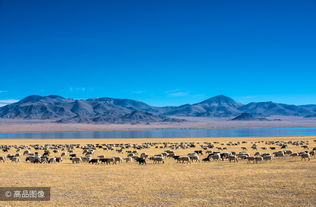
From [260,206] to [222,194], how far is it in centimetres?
218

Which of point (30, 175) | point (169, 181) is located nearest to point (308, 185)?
point (169, 181)

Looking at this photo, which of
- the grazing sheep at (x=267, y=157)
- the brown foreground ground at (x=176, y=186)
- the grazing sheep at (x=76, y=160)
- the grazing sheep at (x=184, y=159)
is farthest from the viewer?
the grazing sheep at (x=76, y=160)

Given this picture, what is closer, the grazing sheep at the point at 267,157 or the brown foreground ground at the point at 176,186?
the brown foreground ground at the point at 176,186

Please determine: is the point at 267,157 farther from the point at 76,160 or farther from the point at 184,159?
the point at 76,160

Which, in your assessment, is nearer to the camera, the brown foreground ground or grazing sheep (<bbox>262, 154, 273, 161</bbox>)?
the brown foreground ground

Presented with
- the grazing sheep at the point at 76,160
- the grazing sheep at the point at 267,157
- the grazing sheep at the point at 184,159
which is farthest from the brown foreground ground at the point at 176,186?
the grazing sheep at the point at 76,160

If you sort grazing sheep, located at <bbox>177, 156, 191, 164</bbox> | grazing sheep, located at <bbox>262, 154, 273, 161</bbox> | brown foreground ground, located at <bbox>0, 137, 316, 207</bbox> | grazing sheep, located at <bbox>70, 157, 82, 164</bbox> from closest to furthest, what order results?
1. brown foreground ground, located at <bbox>0, 137, 316, 207</bbox>
2. grazing sheep, located at <bbox>262, 154, 273, 161</bbox>
3. grazing sheep, located at <bbox>177, 156, 191, 164</bbox>
4. grazing sheep, located at <bbox>70, 157, 82, 164</bbox>

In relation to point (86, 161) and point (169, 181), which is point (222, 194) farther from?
point (86, 161)

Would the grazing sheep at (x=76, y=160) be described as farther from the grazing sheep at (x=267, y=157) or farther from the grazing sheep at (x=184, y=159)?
the grazing sheep at (x=267, y=157)

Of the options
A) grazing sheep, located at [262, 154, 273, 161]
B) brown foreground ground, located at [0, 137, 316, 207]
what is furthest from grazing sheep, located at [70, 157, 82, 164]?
grazing sheep, located at [262, 154, 273, 161]

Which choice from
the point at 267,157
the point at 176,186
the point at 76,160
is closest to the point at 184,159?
the point at 267,157

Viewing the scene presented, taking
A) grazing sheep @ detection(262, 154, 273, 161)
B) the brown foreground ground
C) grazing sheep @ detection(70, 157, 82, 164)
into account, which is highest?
grazing sheep @ detection(262, 154, 273, 161)

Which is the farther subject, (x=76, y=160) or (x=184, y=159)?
(x=76, y=160)

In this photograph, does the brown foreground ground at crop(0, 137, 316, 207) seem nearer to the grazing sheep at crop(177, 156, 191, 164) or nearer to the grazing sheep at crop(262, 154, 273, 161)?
the grazing sheep at crop(262, 154, 273, 161)
